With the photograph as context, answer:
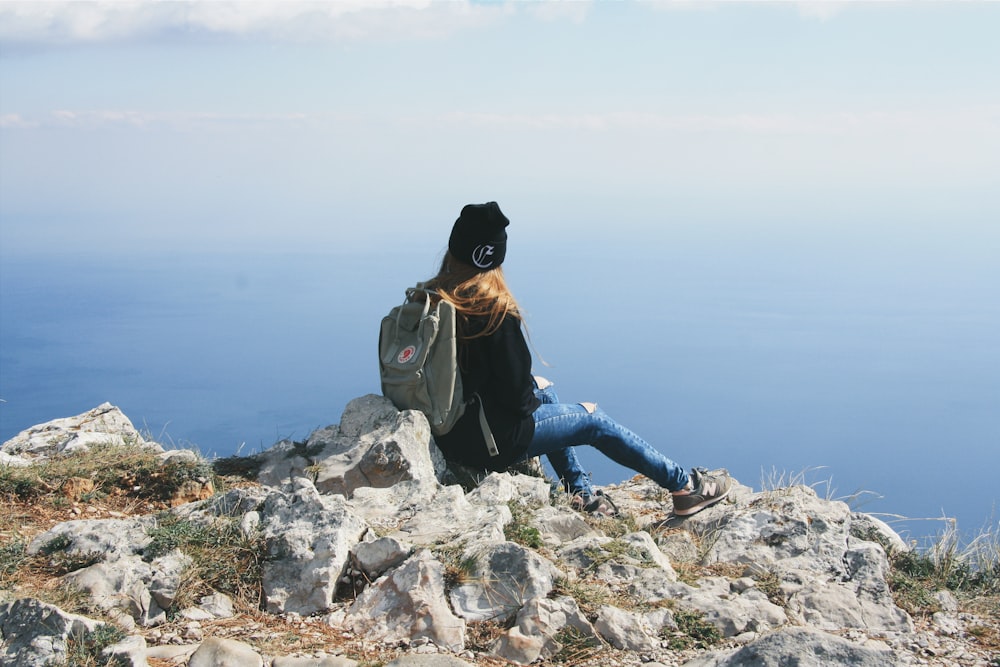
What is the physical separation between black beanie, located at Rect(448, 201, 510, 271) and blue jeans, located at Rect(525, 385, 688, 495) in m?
1.35

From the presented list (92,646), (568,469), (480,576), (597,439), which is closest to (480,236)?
(597,439)

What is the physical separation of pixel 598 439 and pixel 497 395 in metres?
1.06

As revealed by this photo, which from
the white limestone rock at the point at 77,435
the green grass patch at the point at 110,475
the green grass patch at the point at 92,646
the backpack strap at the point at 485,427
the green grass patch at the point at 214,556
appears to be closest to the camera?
the green grass patch at the point at 92,646

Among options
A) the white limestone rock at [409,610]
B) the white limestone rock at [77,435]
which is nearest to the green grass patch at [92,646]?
the white limestone rock at [409,610]

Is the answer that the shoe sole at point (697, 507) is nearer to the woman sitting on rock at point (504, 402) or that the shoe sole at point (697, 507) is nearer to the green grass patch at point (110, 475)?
the woman sitting on rock at point (504, 402)

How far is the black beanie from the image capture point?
6.36 m

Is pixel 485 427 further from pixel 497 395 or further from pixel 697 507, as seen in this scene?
pixel 697 507

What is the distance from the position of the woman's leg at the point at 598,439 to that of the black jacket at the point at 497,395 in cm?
16

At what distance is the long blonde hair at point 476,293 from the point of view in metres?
6.33

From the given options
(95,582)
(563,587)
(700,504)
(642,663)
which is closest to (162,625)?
(95,582)

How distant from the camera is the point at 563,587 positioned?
4.85 m

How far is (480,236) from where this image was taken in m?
6.37

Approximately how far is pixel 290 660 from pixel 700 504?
4.00 m

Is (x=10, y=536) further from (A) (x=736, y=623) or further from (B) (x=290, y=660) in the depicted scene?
(A) (x=736, y=623)
